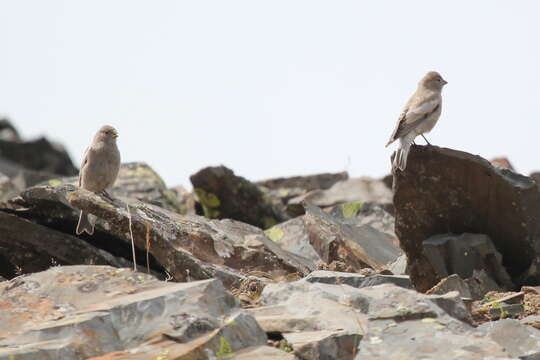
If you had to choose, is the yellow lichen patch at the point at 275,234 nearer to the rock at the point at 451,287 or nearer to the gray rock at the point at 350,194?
the gray rock at the point at 350,194

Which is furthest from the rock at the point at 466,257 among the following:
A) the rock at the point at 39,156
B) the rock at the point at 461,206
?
the rock at the point at 39,156

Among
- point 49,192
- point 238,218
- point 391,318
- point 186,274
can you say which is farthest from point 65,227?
point 238,218

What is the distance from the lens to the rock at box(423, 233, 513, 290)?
33.8ft

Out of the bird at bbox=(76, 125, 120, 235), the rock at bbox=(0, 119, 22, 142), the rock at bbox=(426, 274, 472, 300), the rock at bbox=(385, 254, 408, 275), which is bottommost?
the rock at bbox=(385, 254, 408, 275)

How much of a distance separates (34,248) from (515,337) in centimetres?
514

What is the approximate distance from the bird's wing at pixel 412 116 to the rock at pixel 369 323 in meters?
4.91

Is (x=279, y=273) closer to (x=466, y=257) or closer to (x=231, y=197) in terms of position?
(x=466, y=257)

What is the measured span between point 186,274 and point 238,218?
7.50 metres

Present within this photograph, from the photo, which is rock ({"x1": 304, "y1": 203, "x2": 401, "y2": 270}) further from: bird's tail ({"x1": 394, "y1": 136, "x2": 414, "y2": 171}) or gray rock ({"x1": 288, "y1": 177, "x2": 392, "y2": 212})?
gray rock ({"x1": 288, "y1": 177, "x2": 392, "y2": 212})

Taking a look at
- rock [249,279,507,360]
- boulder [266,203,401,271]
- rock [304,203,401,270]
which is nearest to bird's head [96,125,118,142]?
boulder [266,203,401,271]

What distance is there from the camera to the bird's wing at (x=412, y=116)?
11.8 m

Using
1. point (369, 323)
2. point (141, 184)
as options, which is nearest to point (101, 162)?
point (141, 184)

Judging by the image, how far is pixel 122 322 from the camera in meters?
6.30

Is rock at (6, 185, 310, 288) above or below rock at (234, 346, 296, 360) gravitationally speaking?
above
